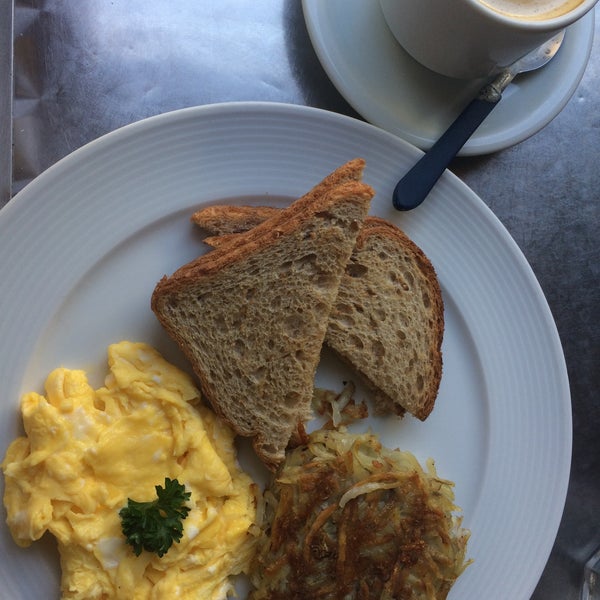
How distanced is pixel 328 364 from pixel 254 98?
933 millimetres

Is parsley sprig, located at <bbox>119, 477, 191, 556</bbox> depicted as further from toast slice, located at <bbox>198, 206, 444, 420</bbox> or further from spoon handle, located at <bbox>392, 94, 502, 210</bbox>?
spoon handle, located at <bbox>392, 94, 502, 210</bbox>

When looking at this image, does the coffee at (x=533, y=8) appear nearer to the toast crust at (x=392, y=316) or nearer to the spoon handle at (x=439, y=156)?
the spoon handle at (x=439, y=156)

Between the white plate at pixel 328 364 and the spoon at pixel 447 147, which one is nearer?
the white plate at pixel 328 364

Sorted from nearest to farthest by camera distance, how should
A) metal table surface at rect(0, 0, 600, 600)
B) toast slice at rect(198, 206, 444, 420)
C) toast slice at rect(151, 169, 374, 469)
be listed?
1. toast slice at rect(151, 169, 374, 469)
2. toast slice at rect(198, 206, 444, 420)
3. metal table surface at rect(0, 0, 600, 600)

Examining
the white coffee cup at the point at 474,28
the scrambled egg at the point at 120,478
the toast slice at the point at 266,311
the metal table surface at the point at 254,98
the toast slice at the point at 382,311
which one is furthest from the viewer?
the metal table surface at the point at 254,98

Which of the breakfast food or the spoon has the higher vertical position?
the spoon

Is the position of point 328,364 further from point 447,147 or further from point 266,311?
→ point 447,147

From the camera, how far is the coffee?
186 centimetres

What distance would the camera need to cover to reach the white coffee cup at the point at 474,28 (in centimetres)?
176

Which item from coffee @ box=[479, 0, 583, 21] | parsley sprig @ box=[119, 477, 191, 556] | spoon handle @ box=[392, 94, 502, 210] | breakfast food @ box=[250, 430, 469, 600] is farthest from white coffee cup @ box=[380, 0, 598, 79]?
parsley sprig @ box=[119, 477, 191, 556]

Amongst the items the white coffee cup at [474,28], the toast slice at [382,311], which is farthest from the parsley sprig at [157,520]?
the white coffee cup at [474,28]

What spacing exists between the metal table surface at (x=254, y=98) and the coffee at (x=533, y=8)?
593 mm

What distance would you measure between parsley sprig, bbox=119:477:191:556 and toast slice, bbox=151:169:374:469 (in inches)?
10.9

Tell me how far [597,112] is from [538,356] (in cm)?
98
